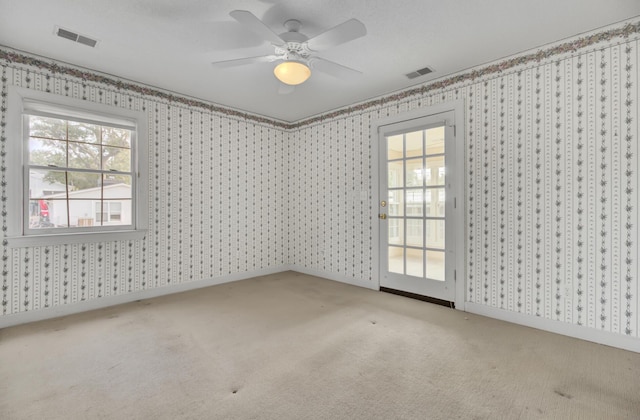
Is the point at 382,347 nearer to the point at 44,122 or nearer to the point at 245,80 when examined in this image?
the point at 245,80

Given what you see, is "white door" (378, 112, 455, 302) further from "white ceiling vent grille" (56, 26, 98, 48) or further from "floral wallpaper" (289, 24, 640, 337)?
"white ceiling vent grille" (56, 26, 98, 48)

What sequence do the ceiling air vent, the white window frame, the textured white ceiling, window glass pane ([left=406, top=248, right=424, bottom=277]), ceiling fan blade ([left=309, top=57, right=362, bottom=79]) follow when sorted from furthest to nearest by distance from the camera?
1. window glass pane ([left=406, top=248, right=424, bottom=277])
2. the ceiling air vent
3. the white window frame
4. ceiling fan blade ([left=309, top=57, right=362, bottom=79])
5. the textured white ceiling

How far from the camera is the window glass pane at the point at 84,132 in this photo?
322cm

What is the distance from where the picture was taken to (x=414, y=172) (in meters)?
3.65

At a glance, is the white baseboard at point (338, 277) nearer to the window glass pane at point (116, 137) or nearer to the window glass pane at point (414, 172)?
the window glass pane at point (414, 172)

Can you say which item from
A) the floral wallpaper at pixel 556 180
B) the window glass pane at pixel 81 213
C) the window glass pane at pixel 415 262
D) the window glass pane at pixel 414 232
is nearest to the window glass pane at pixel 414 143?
the floral wallpaper at pixel 556 180

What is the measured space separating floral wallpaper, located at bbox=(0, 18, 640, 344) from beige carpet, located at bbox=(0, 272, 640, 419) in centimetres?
43

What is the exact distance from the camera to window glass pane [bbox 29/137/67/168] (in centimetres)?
298

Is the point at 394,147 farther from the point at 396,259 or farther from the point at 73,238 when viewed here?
the point at 73,238

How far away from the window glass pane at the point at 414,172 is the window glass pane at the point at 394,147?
19 centimetres

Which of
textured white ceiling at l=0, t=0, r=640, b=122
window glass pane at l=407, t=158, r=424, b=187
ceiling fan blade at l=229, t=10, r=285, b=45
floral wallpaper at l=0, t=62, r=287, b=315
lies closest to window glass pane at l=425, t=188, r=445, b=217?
window glass pane at l=407, t=158, r=424, b=187

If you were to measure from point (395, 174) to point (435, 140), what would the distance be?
631 mm

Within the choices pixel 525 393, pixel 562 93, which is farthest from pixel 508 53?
pixel 525 393

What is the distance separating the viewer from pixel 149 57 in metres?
2.89
